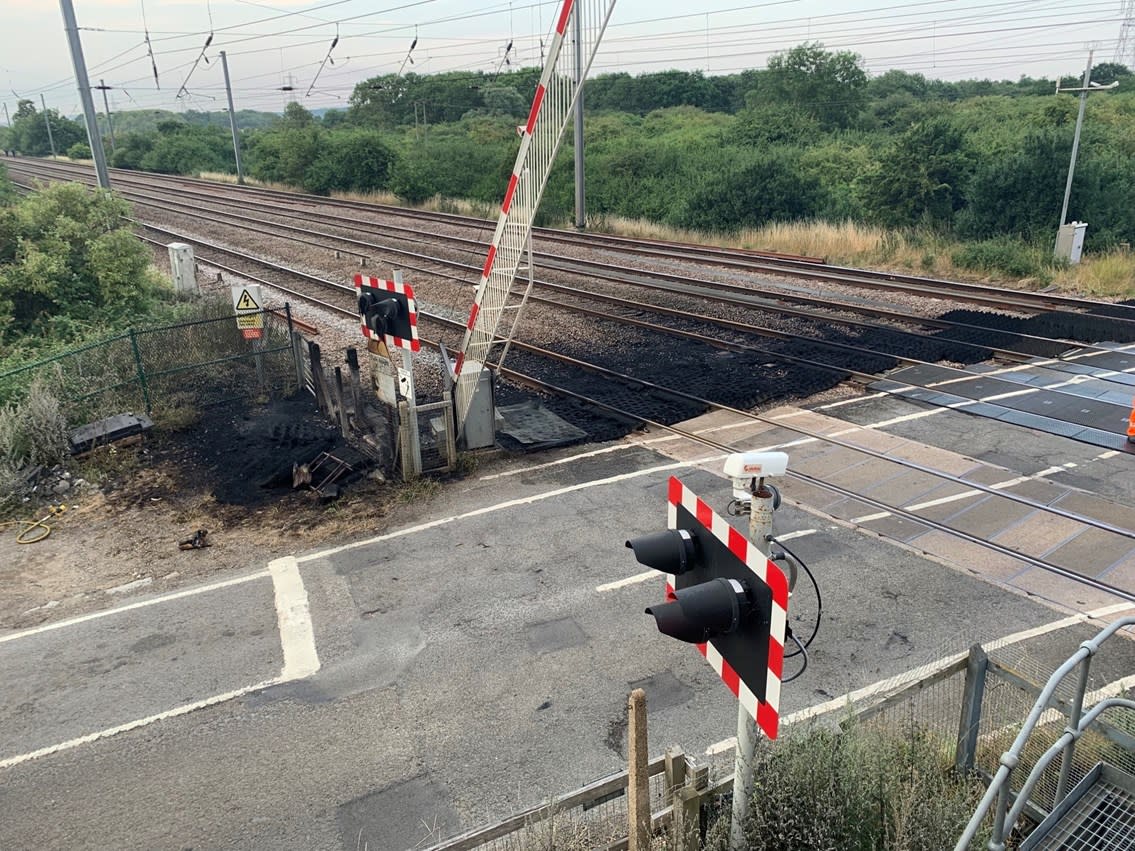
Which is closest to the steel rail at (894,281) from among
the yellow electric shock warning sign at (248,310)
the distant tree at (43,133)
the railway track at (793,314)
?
the railway track at (793,314)

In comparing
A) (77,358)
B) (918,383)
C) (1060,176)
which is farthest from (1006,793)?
(1060,176)

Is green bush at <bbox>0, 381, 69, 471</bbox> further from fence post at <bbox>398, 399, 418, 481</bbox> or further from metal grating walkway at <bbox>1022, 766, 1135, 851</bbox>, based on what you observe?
metal grating walkway at <bbox>1022, 766, 1135, 851</bbox>

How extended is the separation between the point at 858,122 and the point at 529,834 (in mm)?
56351

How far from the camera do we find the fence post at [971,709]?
437 centimetres

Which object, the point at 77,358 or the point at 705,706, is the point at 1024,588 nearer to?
the point at 705,706

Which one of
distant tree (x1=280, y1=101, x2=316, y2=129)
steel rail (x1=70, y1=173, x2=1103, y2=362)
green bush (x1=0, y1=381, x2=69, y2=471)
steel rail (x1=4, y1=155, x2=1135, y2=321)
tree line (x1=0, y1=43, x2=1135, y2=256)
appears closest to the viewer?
green bush (x1=0, y1=381, x2=69, y2=471)

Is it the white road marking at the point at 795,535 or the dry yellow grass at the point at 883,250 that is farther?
the dry yellow grass at the point at 883,250

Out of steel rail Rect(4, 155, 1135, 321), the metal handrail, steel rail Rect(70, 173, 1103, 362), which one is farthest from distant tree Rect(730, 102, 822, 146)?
the metal handrail

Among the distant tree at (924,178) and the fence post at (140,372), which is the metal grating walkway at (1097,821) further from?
the distant tree at (924,178)

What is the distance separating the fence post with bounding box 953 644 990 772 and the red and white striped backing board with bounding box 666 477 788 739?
6.01 ft

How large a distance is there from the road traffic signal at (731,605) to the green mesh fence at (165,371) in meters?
10.3

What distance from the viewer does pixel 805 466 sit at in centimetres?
997

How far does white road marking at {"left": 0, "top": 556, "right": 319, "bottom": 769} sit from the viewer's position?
576 centimetres

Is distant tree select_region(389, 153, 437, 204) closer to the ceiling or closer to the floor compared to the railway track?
closer to the ceiling
